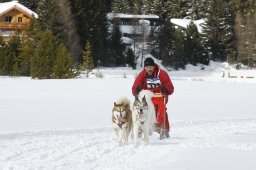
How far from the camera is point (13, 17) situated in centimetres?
7006

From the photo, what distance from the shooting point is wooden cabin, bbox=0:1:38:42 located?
68.2m

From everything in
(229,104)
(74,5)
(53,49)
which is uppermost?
(74,5)

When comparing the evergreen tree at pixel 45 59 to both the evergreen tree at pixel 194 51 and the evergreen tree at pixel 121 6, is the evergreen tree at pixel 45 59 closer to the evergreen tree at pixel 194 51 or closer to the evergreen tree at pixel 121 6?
the evergreen tree at pixel 194 51

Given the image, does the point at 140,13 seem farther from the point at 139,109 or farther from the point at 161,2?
the point at 139,109

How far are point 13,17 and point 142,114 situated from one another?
63.3 metres

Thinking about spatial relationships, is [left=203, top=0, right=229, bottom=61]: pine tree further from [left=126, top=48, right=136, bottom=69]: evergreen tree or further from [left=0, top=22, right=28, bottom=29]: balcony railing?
[left=0, top=22, right=28, bottom=29]: balcony railing

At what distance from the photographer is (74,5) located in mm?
69188

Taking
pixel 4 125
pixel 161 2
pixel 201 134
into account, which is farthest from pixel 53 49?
pixel 161 2

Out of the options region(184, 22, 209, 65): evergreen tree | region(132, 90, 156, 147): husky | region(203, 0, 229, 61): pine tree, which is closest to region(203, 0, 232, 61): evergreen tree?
region(203, 0, 229, 61): pine tree

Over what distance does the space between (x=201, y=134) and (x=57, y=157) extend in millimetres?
4732

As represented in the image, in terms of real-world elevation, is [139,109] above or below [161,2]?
below

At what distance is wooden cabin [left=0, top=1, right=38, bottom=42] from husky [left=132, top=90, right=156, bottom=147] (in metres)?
60.1

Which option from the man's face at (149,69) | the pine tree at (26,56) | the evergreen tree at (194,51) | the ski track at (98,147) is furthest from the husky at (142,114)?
the evergreen tree at (194,51)

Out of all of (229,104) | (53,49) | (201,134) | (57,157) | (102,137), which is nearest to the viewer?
(57,157)
